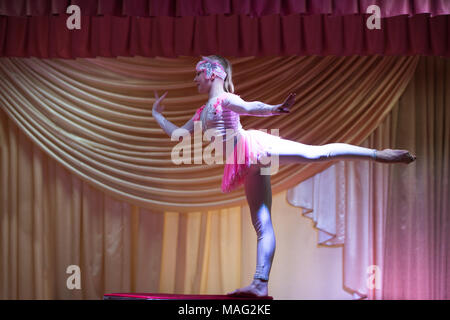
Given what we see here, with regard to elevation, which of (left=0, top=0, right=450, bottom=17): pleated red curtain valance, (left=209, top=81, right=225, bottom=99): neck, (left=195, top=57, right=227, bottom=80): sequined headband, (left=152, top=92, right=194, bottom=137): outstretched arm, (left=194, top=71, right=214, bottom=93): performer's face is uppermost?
(left=0, top=0, right=450, bottom=17): pleated red curtain valance

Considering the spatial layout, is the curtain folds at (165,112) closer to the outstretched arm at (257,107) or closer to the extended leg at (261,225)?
the extended leg at (261,225)

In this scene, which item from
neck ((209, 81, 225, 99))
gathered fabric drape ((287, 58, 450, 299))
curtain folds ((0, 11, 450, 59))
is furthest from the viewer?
gathered fabric drape ((287, 58, 450, 299))

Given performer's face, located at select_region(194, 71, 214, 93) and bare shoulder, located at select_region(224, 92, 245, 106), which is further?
performer's face, located at select_region(194, 71, 214, 93)

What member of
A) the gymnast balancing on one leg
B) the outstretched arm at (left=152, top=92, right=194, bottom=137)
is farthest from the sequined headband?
the outstretched arm at (left=152, top=92, right=194, bottom=137)

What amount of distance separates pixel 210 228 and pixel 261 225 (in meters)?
1.18

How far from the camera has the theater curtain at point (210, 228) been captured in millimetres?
4262

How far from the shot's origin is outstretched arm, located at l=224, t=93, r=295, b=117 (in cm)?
291

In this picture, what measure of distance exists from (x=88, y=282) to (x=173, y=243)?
69 cm

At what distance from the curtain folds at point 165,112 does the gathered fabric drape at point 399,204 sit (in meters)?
0.17

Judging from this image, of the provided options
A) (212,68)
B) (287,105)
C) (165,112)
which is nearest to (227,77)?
(212,68)

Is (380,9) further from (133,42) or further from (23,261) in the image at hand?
(23,261)

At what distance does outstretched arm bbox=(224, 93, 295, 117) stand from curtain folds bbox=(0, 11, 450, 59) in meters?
0.82

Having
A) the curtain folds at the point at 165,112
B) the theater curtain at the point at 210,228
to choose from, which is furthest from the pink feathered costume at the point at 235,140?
the theater curtain at the point at 210,228

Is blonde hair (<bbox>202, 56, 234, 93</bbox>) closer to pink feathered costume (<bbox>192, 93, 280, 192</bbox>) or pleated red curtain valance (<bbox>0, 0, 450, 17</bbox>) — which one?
pink feathered costume (<bbox>192, 93, 280, 192</bbox>)
